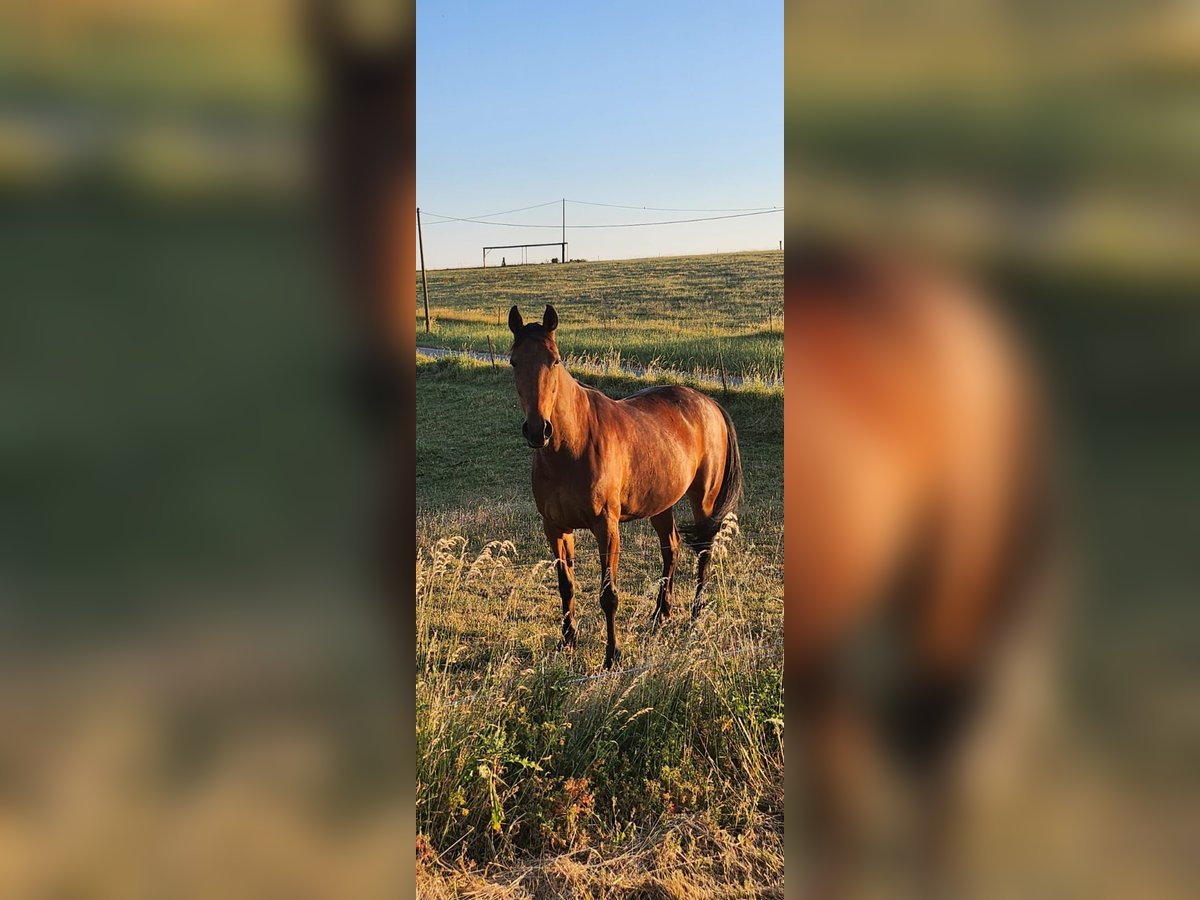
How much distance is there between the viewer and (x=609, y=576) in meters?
3.84

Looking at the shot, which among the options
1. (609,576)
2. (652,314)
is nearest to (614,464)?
(609,576)

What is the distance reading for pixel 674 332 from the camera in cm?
517

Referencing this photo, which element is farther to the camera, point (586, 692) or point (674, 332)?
point (674, 332)

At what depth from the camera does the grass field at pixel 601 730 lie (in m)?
2.49
